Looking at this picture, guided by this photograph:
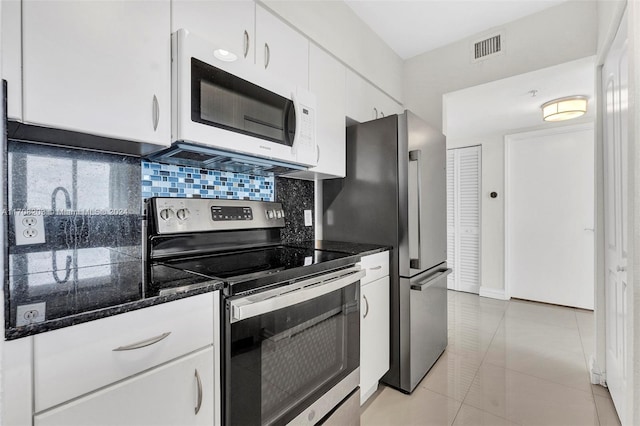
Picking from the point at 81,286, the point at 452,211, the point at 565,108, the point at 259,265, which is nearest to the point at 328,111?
the point at 259,265

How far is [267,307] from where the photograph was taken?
42.0 inches

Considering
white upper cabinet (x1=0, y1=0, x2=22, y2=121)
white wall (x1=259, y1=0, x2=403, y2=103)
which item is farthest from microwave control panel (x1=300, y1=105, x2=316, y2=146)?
white upper cabinet (x1=0, y1=0, x2=22, y2=121)

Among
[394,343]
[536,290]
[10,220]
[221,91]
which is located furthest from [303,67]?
[536,290]

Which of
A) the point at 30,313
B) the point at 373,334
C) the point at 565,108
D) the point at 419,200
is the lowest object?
the point at 373,334

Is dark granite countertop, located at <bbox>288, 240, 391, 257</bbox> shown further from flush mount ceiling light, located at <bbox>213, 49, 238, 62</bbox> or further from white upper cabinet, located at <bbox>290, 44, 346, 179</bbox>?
flush mount ceiling light, located at <bbox>213, 49, 238, 62</bbox>

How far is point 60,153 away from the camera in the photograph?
116 centimetres

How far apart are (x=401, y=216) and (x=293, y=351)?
1076 millimetres

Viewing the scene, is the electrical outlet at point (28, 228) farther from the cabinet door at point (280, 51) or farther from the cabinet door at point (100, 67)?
the cabinet door at point (280, 51)

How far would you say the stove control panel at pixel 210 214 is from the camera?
138cm

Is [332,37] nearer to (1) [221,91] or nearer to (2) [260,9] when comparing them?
(2) [260,9]

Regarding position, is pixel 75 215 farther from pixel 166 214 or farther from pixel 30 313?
pixel 30 313

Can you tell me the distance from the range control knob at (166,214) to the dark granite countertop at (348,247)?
819 mm

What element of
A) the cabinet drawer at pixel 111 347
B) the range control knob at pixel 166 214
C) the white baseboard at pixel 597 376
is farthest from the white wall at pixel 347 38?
the white baseboard at pixel 597 376

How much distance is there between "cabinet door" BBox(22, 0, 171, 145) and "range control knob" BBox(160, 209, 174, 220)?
366 mm
